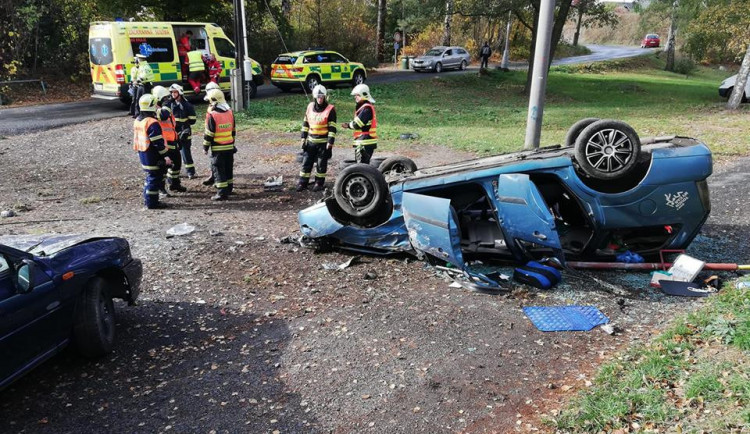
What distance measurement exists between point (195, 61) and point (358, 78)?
7.63 metres

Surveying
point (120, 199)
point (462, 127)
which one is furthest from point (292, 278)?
point (462, 127)

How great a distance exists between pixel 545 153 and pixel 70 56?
71.2 feet

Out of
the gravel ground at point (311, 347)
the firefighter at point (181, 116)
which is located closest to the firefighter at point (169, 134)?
the firefighter at point (181, 116)

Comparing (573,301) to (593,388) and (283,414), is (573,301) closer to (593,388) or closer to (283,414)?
(593,388)

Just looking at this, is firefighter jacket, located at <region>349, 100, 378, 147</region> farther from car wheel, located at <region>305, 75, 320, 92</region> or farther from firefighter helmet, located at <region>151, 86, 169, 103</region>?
car wheel, located at <region>305, 75, 320, 92</region>

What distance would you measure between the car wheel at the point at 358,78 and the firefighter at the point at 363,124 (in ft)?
46.8

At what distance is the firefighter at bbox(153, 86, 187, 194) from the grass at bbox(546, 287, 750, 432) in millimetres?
7264

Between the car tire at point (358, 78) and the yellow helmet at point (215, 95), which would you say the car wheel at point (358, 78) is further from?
the yellow helmet at point (215, 95)

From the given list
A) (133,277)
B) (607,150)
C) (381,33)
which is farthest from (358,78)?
(133,277)

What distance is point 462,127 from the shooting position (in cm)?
1594

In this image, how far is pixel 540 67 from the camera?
9969 mm

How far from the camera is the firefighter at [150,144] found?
8188 mm

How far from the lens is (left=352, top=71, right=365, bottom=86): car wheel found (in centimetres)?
2300

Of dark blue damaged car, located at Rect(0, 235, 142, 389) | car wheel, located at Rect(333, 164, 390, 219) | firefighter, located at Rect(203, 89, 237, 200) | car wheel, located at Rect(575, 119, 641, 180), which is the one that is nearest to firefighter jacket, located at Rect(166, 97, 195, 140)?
firefighter, located at Rect(203, 89, 237, 200)
